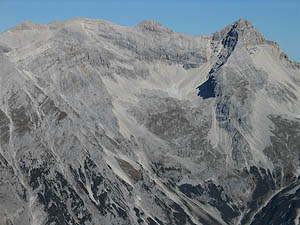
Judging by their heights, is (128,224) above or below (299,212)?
above

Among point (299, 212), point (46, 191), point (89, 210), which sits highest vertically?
point (46, 191)

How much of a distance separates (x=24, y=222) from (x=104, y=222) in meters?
30.6

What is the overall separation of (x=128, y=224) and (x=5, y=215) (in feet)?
155

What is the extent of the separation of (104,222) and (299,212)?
246 ft

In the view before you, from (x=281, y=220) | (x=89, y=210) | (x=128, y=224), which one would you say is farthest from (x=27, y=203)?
(x=281, y=220)

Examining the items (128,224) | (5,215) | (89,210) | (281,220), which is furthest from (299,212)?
(5,215)

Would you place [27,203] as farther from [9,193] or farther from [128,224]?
[128,224]

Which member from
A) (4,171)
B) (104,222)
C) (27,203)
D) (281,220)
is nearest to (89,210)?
(104,222)

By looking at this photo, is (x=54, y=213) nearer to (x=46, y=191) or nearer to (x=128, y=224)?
(x=46, y=191)

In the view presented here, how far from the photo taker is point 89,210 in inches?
7805

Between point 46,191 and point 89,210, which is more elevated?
point 46,191

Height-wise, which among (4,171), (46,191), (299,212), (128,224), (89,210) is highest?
(4,171)

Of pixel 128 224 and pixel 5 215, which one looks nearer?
pixel 5 215

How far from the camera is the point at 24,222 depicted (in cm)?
18825
